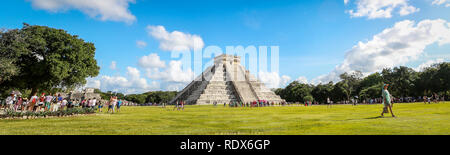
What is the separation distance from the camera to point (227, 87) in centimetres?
7306

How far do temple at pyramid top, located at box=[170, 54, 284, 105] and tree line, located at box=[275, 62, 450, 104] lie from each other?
625 inches

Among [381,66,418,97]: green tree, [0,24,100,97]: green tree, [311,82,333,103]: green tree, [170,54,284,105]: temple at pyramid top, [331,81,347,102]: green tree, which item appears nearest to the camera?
[0,24,100,97]: green tree

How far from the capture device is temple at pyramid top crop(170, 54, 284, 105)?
2539 inches

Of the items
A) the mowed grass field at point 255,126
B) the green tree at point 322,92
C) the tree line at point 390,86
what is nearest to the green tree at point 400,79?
the tree line at point 390,86

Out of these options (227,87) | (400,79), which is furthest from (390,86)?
(227,87)

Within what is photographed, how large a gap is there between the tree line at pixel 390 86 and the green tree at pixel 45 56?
194 ft

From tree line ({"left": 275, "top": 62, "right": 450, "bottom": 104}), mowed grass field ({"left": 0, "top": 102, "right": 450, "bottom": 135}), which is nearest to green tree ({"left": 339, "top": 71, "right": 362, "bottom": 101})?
tree line ({"left": 275, "top": 62, "right": 450, "bottom": 104})

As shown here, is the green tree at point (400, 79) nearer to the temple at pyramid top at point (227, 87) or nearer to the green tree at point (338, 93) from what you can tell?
the green tree at point (338, 93)

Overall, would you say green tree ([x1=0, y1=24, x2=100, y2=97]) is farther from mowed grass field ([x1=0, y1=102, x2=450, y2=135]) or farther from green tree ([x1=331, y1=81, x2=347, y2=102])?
green tree ([x1=331, y1=81, x2=347, y2=102])
